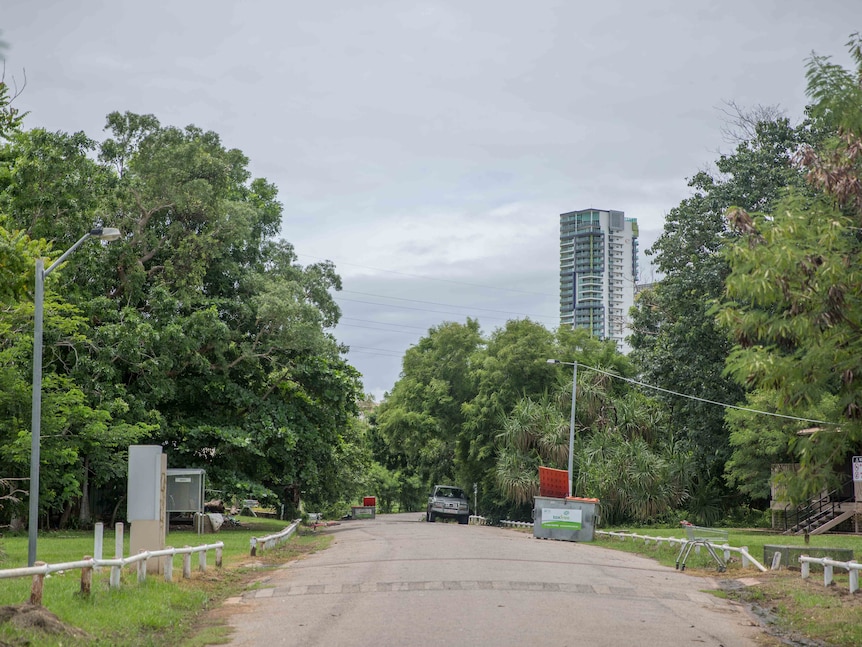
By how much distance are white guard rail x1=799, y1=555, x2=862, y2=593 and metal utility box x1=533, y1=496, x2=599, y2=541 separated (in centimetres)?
1422

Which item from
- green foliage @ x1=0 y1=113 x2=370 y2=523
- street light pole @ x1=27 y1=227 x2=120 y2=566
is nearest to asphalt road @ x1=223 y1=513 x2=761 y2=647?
street light pole @ x1=27 y1=227 x2=120 y2=566

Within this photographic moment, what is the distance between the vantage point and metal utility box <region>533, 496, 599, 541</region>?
3250 centimetres

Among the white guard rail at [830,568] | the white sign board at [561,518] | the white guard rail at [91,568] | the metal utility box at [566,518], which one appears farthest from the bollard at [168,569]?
the white sign board at [561,518]

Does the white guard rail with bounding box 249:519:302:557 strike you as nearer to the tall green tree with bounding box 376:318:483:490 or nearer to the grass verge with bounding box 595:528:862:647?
the grass verge with bounding box 595:528:862:647

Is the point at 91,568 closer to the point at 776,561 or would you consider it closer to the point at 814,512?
the point at 776,561

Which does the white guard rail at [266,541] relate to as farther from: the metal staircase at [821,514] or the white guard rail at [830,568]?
the metal staircase at [821,514]

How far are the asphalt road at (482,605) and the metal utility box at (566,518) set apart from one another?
1048 cm

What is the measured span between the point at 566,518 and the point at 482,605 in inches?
778

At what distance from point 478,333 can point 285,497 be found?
17782mm

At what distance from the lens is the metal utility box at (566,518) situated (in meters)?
32.5

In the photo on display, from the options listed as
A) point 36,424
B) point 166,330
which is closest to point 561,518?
point 166,330

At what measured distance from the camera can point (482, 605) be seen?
13344 millimetres

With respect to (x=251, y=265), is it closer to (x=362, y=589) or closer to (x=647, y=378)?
(x=647, y=378)

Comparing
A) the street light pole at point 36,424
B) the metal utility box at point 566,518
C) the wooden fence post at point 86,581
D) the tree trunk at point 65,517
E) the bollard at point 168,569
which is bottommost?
the tree trunk at point 65,517
